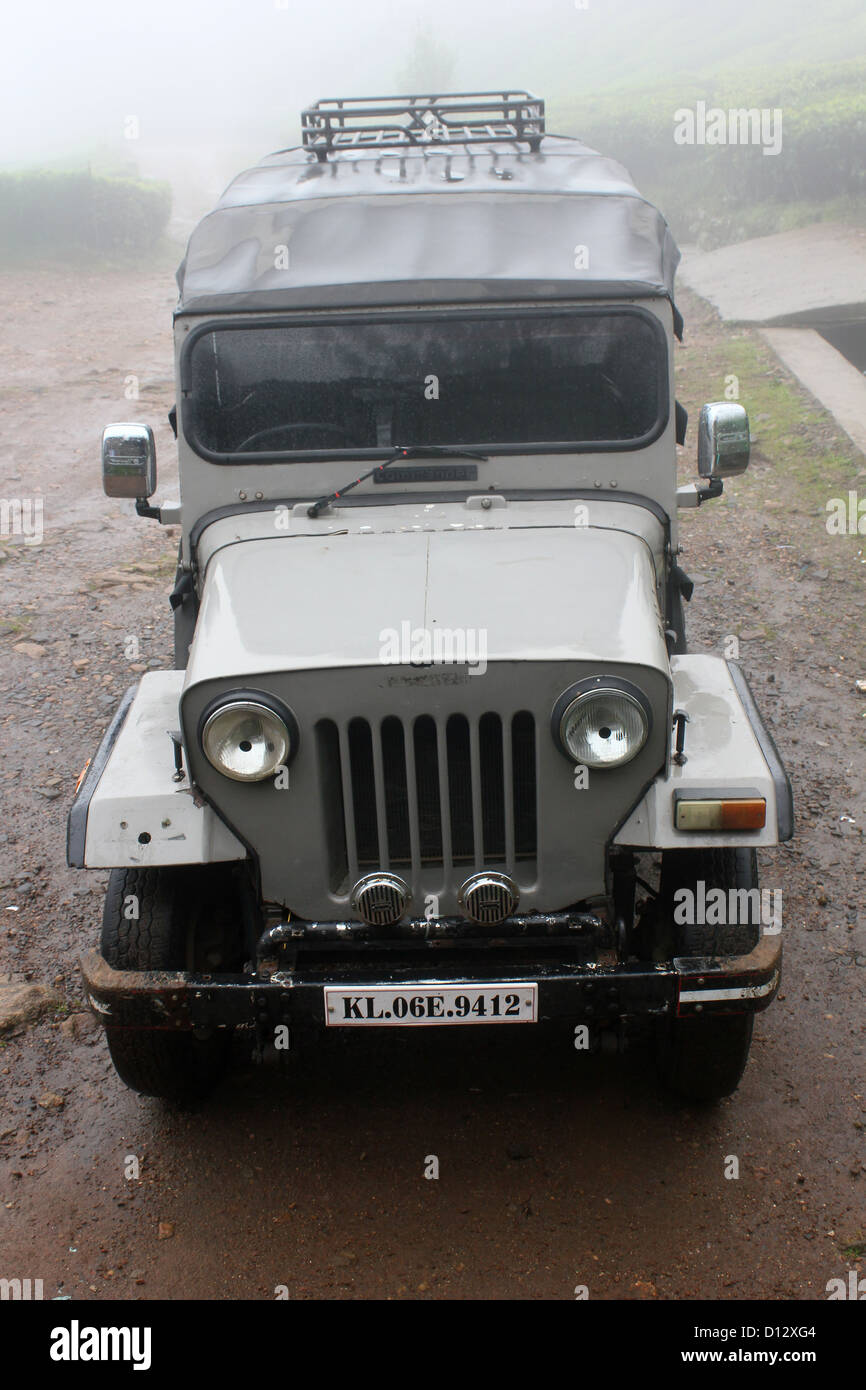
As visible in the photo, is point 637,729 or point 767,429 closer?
point 637,729

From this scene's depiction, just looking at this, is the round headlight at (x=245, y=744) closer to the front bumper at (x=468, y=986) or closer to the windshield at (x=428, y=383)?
the front bumper at (x=468, y=986)

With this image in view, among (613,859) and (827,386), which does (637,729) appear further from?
(827,386)

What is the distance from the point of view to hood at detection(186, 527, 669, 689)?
3188mm

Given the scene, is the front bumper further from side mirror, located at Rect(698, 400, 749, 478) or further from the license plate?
side mirror, located at Rect(698, 400, 749, 478)

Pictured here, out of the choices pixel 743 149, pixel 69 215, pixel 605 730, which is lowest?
pixel 605 730

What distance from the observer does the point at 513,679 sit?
10.3 ft

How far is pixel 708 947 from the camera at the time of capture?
133 inches

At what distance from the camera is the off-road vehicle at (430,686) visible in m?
3.17

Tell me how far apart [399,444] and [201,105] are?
51.6 metres

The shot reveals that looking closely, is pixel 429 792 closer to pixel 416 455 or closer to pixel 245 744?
pixel 245 744

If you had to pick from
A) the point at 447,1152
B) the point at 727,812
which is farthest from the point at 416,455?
the point at 447,1152

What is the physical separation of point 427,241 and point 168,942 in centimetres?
255
